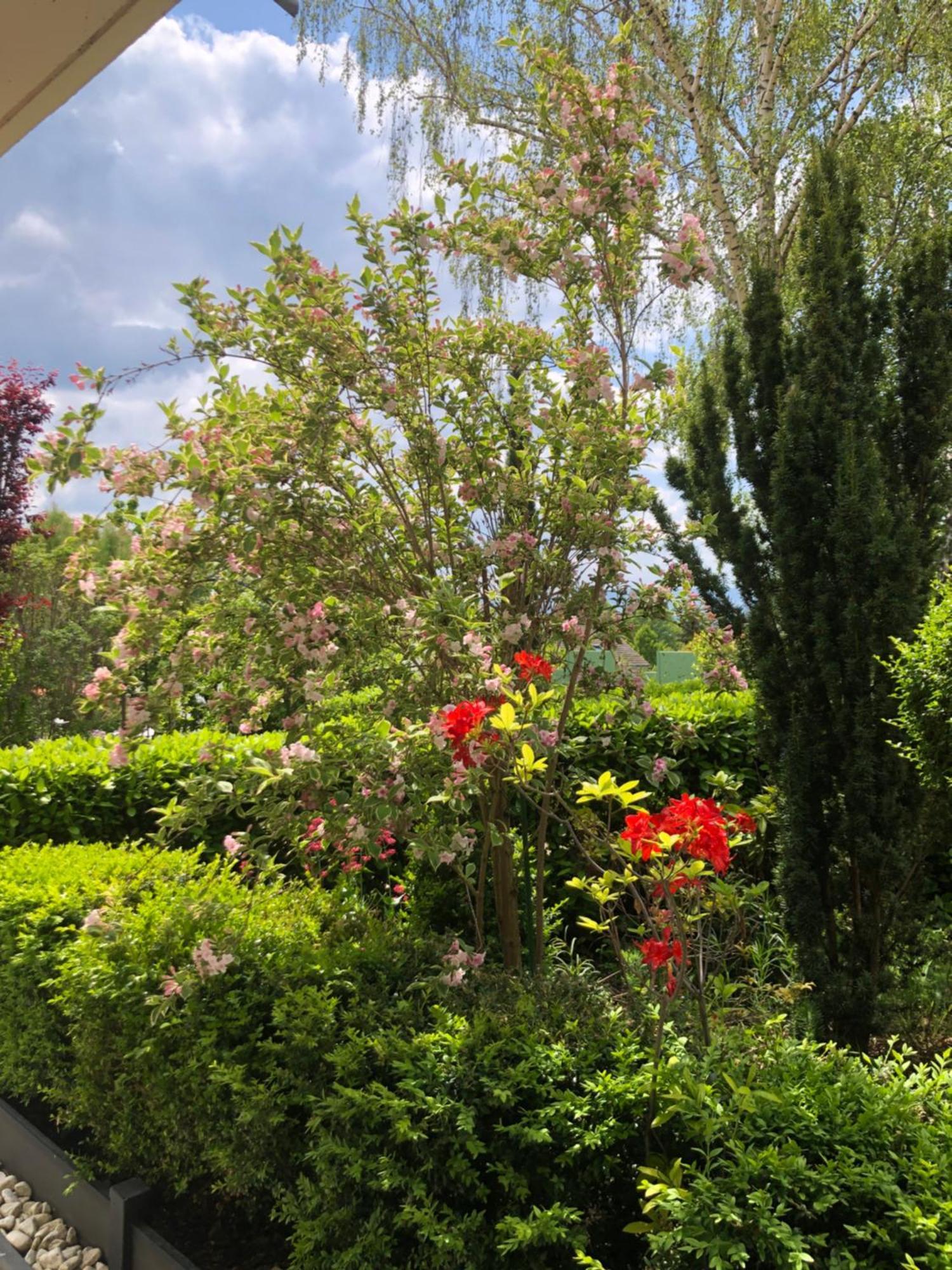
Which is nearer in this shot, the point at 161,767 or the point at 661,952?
the point at 661,952

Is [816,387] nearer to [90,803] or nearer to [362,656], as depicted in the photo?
[362,656]

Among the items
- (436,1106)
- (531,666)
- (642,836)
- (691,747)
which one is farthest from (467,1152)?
(691,747)

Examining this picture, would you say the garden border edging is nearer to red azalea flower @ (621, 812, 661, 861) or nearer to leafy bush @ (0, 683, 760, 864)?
leafy bush @ (0, 683, 760, 864)

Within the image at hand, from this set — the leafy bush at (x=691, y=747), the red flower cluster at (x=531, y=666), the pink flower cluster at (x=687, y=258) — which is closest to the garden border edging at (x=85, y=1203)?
the red flower cluster at (x=531, y=666)

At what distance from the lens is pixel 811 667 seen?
314cm

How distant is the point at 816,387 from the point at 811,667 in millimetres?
1010

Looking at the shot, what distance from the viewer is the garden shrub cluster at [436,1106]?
142 cm

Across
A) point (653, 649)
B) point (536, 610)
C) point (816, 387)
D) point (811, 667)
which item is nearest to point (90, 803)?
point (536, 610)

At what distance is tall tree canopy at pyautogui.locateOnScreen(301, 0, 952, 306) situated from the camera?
24.5 feet

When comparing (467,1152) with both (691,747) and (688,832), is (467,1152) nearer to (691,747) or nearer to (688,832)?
(688,832)

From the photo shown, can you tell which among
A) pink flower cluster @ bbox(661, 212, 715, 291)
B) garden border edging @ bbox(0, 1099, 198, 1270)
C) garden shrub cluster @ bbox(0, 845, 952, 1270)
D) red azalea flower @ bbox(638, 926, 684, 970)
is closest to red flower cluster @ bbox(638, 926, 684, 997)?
red azalea flower @ bbox(638, 926, 684, 970)

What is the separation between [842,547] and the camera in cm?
301

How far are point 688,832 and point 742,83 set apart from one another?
29.6 ft

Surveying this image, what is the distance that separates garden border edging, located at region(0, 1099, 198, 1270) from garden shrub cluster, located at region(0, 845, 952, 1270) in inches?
3.4
